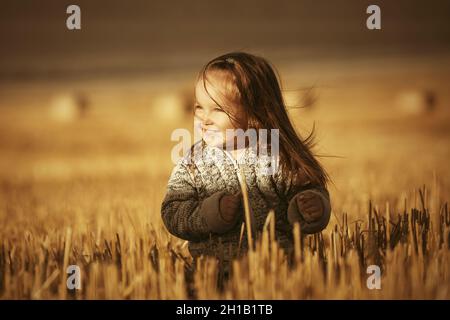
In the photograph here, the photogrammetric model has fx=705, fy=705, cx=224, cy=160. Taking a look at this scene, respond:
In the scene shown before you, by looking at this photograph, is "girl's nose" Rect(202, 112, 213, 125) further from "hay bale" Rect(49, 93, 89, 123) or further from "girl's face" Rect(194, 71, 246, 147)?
"hay bale" Rect(49, 93, 89, 123)

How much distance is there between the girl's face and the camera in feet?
8.22

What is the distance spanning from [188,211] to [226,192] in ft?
0.49

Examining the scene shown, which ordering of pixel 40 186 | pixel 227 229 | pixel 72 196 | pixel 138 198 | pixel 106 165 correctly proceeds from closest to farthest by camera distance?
1. pixel 227 229
2. pixel 138 198
3. pixel 72 196
4. pixel 40 186
5. pixel 106 165

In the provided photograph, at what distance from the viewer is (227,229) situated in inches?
94.4

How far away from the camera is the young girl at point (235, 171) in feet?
8.08

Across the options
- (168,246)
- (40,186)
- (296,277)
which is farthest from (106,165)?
(296,277)

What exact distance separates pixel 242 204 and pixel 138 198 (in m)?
2.13

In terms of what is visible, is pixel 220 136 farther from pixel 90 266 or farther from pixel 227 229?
pixel 90 266

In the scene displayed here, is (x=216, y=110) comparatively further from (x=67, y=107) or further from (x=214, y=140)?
(x=67, y=107)

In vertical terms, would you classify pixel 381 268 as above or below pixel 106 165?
below

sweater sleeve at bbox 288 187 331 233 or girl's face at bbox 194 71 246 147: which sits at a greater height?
girl's face at bbox 194 71 246 147

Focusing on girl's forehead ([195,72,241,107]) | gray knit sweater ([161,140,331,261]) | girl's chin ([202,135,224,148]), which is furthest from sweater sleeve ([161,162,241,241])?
girl's forehead ([195,72,241,107])
